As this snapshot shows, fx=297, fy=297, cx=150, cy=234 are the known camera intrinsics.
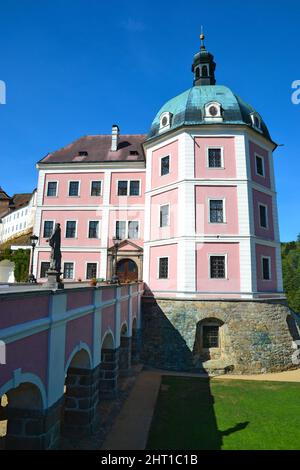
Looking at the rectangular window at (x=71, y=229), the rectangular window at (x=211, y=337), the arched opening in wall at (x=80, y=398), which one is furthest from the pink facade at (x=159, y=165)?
the arched opening in wall at (x=80, y=398)

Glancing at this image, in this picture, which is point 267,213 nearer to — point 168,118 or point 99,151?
point 168,118

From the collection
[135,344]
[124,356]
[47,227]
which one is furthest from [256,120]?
[47,227]

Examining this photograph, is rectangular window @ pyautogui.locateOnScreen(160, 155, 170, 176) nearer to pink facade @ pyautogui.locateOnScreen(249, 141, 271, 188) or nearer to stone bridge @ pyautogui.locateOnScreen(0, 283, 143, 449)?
pink facade @ pyautogui.locateOnScreen(249, 141, 271, 188)

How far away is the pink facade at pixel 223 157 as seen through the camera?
20.7 meters

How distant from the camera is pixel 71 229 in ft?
86.8

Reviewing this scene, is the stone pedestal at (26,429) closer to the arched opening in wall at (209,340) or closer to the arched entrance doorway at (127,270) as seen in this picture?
the arched opening in wall at (209,340)

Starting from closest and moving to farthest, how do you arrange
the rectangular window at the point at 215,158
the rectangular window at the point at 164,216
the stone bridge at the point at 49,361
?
the stone bridge at the point at 49,361, the rectangular window at the point at 215,158, the rectangular window at the point at 164,216

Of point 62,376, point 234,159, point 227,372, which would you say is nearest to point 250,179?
point 234,159

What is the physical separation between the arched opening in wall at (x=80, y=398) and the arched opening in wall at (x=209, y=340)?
10.3 metres

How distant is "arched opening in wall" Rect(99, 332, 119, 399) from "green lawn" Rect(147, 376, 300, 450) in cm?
214

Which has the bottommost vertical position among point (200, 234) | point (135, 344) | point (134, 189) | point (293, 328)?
→ point (135, 344)

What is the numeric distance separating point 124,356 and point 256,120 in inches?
756

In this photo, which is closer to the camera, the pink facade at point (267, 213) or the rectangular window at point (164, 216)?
the pink facade at point (267, 213)

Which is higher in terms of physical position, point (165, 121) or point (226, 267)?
point (165, 121)
